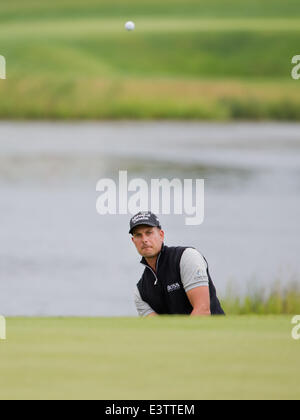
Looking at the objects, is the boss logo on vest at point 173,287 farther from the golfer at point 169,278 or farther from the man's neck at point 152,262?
the man's neck at point 152,262

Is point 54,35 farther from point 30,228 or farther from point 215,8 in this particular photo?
point 30,228

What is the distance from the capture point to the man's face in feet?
9.91

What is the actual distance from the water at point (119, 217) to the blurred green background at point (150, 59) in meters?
0.31

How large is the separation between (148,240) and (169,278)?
0.50ft

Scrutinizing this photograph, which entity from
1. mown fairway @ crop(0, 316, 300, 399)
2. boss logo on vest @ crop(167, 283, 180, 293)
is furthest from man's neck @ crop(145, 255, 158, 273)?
mown fairway @ crop(0, 316, 300, 399)

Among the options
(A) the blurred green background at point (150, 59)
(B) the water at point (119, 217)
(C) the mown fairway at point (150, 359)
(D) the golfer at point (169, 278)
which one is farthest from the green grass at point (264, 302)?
(A) the blurred green background at point (150, 59)

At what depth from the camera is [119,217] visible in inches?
446

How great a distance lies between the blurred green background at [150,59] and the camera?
12398 millimetres

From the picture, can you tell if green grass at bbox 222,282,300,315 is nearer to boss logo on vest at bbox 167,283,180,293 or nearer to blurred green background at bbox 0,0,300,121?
boss logo on vest at bbox 167,283,180,293

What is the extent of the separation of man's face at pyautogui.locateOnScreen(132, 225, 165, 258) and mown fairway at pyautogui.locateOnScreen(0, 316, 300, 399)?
0.64m

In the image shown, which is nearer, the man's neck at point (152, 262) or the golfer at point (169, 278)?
the golfer at point (169, 278)

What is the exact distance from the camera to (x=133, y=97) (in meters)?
12.4
